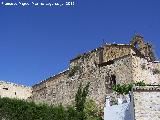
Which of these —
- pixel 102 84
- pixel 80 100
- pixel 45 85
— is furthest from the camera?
pixel 45 85

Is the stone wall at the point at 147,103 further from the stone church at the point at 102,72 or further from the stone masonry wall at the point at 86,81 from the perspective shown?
the stone masonry wall at the point at 86,81

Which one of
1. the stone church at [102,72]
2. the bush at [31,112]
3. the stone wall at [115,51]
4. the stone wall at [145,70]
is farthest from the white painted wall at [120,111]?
the stone wall at [115,51]

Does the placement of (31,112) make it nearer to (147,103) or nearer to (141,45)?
(147,103)

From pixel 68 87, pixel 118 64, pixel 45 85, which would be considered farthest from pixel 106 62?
pixel 45 85

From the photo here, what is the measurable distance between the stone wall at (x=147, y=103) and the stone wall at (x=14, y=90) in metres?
22.2

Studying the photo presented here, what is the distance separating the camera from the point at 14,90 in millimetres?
45438

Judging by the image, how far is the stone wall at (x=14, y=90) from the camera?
4466cm

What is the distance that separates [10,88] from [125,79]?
1586 cm

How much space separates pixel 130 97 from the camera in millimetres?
26188

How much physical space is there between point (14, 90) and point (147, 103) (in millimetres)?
23682

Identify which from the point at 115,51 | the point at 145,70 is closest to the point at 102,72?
the point at 115,51

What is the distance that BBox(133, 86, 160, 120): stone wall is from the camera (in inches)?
971

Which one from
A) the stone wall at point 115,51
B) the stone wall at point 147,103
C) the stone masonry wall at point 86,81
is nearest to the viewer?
the stone wall at point 147,103

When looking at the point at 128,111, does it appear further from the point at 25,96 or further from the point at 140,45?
the point at 25,96
